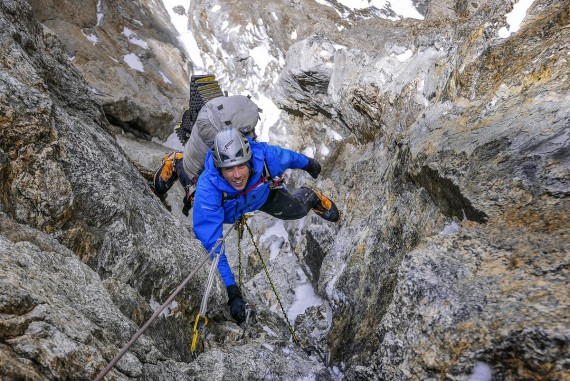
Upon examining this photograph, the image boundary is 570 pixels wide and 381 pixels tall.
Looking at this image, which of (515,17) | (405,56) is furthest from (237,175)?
(405,56)

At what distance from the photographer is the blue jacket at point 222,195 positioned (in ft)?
19.2

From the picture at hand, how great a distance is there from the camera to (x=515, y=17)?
5.77 m

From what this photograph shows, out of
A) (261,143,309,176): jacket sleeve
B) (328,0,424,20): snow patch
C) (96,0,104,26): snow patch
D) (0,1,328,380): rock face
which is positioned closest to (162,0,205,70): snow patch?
(96,0,104,26): snow patch

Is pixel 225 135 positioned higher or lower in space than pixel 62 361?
higher

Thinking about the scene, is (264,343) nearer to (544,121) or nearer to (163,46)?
(544,121)

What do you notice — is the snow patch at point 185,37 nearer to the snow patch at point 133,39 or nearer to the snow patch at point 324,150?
the snow patch at point 133,39

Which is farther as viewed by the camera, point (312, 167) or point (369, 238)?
point (312, 167)

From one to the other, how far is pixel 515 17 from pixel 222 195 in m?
4.94

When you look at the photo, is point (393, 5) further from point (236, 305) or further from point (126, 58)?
point (236, 305)

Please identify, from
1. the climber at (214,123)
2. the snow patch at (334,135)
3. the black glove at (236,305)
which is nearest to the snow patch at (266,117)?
the snow patch at (334,135)

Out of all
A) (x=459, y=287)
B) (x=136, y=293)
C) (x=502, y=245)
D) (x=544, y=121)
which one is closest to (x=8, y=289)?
(x=136, y=293)

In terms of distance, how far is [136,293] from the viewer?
16.8ft

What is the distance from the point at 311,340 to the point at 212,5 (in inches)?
1283

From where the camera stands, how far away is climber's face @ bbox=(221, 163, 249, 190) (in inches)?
231
